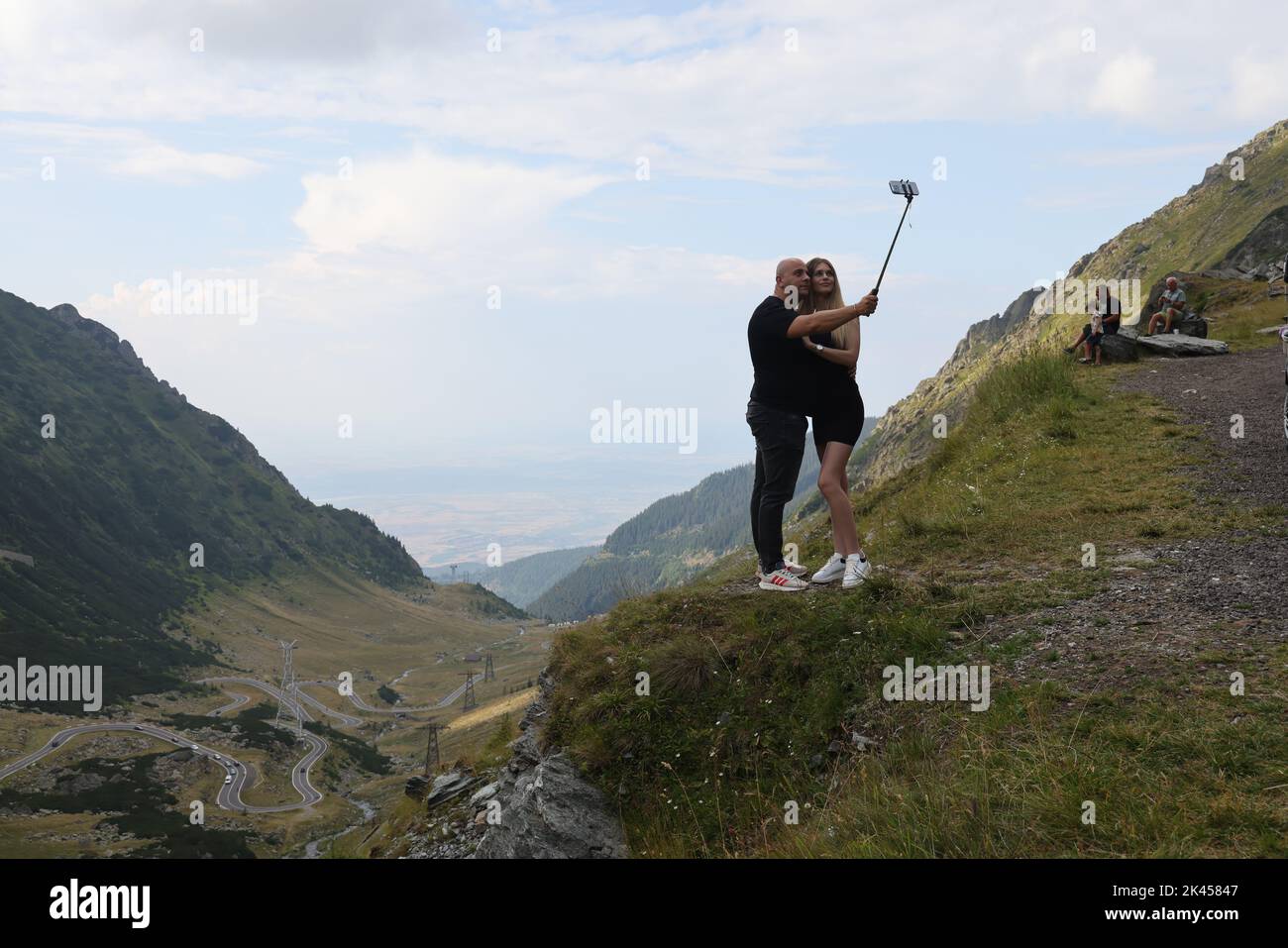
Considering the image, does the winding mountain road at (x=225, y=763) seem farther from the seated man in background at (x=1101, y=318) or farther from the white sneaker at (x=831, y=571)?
the white sneaker at (x=831, y=571)

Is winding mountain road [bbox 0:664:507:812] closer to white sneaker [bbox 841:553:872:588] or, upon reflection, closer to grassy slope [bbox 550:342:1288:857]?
grassy slope [bbox 550:342:1288:857]

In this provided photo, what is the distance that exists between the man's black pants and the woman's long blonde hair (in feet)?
3.15

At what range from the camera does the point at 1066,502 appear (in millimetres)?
12820

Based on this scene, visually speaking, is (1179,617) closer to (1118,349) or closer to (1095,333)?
(1095,333)

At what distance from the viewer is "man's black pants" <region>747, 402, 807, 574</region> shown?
9.76 metres

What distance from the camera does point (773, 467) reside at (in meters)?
9.75

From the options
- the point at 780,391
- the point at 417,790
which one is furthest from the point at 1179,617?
the point at 417,790

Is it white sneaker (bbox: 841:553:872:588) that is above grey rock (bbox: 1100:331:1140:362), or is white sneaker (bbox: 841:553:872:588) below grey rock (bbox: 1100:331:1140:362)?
below

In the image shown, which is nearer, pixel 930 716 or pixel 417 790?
pixel 930 716

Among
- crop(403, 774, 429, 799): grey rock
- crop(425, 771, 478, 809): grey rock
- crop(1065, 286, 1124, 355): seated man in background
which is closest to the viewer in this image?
crop(425, 771, 478, 809): grey rock

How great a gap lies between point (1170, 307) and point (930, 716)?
89.9ft

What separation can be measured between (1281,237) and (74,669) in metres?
202

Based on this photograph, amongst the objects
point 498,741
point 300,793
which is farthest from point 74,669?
point 498,741

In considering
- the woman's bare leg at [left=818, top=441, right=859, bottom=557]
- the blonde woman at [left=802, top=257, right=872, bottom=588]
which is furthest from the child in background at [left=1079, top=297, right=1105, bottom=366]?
the woman's bare leg at [left=818, top=441, right=859, bottom=557]
